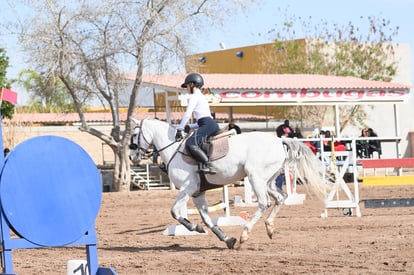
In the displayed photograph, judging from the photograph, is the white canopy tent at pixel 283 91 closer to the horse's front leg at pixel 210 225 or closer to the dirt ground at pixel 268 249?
the dirt ground at pixel 268 249

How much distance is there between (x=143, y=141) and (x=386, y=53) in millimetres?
41792

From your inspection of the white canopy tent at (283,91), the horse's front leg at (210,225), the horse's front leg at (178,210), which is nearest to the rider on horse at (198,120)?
the horse's front leg at (178,210)

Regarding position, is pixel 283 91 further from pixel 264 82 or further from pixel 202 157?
pixel 202 157

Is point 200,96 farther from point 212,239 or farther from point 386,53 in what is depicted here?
point 386,53

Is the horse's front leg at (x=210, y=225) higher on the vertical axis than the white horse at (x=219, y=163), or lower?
lower

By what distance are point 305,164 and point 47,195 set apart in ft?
27.4

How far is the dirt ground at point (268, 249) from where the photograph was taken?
11.7 metres

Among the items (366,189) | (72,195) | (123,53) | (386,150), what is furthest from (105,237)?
(386,150)

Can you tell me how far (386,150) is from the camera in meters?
50.0

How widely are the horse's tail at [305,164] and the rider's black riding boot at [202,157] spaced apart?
154 centimetres

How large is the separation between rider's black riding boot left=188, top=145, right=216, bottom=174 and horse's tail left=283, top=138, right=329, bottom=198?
1543mm

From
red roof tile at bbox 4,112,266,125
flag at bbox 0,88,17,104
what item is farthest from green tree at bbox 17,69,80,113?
flag at bbox 0,88,17,104

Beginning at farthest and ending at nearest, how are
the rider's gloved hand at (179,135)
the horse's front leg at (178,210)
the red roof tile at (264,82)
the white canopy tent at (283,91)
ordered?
the red roof tile at (264,82), the white canopy tent at (283,91), the rider's gloved hand at (179,135), the horse's front leg at (178,210)

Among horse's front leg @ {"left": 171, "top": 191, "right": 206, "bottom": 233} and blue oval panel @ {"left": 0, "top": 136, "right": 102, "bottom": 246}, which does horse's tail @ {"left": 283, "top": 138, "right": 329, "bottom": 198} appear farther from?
blue oval panel @ {"left": 0, "top": 136, "right": 102, "bottom": 246}
